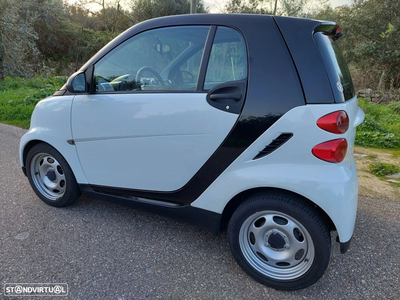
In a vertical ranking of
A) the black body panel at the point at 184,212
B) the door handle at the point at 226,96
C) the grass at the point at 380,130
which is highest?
the door handle at the point at 226,96

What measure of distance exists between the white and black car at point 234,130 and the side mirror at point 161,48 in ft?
0.04

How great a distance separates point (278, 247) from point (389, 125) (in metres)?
6.12

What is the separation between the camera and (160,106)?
214 centimetres

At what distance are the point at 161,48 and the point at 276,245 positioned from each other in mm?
1821

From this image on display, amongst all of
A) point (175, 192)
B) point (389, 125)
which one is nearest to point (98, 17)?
point (389, 125)

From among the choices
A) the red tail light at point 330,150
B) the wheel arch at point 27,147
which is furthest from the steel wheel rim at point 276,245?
the wheel arch at point 27,147

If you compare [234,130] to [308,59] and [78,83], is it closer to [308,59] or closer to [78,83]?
[308,59]

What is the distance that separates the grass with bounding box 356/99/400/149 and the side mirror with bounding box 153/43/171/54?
480cm

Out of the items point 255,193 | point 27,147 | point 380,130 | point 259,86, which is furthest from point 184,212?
point 380,130

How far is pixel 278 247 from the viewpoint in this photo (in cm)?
202

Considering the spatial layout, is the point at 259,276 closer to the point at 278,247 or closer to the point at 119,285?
the point at 278,247

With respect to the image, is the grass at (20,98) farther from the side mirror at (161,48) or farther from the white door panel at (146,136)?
the side mirror at (161,48)

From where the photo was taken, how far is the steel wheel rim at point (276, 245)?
193 centimetres

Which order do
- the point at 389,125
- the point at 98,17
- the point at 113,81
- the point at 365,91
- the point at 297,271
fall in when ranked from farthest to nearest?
the point at 98,17, the point at 365,91, the point at 389,125, the point at 113,81, the point at 297,271
